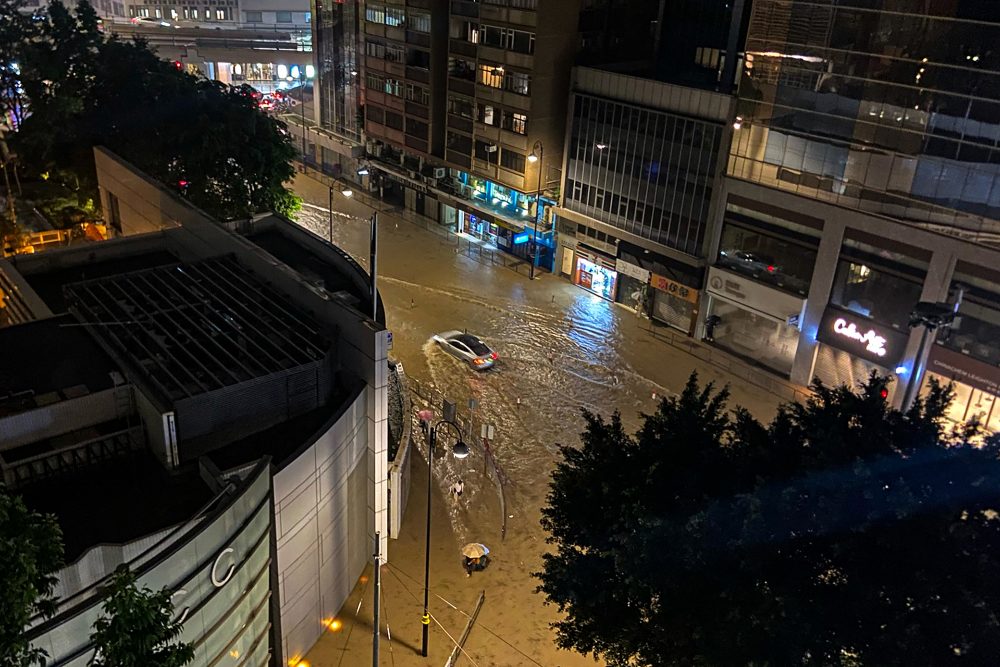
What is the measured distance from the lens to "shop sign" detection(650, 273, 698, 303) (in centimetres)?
4003

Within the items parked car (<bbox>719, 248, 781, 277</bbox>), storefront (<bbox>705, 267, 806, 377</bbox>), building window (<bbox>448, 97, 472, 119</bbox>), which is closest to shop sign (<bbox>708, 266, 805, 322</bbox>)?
storefront (<bbox>705, 267, 806, 377</bbox>)

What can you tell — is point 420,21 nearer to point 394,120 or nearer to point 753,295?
point 394,120

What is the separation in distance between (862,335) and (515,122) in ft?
77.0

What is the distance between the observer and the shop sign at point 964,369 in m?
29.8

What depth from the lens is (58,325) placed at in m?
21.9

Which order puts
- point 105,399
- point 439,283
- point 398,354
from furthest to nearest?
point 439,283
point 398,354
point 105,399

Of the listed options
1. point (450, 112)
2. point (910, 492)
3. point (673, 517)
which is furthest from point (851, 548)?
point (450, 112)

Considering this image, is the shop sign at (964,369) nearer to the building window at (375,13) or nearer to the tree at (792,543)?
the tree at (792,543)

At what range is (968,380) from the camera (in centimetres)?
3064

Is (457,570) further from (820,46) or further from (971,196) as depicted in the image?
(820,46)

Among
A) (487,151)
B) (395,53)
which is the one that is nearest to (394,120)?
(395,53)

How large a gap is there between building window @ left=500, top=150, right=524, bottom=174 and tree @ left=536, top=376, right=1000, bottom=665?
32452mm

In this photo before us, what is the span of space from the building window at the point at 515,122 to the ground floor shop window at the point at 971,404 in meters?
25.6

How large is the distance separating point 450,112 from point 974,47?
31.0m
